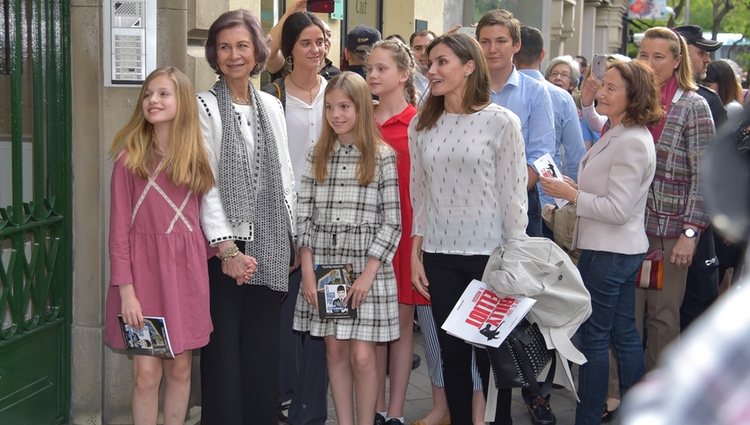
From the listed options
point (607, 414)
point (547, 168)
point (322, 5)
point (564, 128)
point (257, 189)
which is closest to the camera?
point (257, 189)

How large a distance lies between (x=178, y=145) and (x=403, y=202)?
1454 millimetres

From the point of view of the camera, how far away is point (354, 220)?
4918 millimetres

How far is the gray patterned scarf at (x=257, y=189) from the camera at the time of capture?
4602mm

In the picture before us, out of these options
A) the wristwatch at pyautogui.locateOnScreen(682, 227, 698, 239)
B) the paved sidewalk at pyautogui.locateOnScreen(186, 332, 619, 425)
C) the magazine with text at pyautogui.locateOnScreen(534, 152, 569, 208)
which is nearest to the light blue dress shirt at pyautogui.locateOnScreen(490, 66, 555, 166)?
the magazine with text at pyautogui.locateOnScreen(534, 152, 569, 208)

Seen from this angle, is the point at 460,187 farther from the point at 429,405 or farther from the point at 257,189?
the point at 429,405

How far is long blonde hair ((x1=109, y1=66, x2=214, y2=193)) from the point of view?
4.37 metres

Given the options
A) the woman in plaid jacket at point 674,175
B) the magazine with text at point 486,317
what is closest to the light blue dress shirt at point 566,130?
the woman in plaid jacket at point 674,175

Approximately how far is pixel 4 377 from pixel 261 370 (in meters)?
1.14

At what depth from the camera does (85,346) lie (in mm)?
5270

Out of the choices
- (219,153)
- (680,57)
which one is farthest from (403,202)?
(680,57)

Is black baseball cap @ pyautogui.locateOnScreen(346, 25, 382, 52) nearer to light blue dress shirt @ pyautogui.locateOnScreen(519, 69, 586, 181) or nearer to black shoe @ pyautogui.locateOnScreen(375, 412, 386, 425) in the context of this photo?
light blue dress shirt @ pyautogui.locateOnScreen(519, 69, 586, 181)

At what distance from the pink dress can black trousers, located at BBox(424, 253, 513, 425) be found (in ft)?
3.84

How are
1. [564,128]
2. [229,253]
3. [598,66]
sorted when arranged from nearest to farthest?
[229,253] < [564,128] < [598,66]

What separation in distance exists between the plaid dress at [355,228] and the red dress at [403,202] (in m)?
0.43
